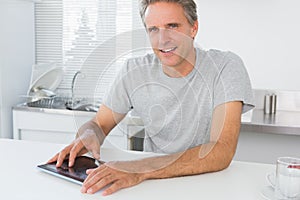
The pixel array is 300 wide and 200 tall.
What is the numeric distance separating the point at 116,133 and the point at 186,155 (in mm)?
287

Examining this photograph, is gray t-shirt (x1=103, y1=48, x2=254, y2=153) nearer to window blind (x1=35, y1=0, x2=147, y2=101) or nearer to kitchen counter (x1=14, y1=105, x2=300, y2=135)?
kitchen counter (x1=14, y1=105, x2=300, y2=135)

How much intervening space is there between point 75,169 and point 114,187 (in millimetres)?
176

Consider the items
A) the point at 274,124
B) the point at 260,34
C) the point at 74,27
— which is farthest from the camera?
the point at 74,27

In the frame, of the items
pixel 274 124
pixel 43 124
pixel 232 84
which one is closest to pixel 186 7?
pixel 232 84

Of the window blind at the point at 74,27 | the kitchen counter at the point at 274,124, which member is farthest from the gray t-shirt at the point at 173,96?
the window blind at the point at 74,27

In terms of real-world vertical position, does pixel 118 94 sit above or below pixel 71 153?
above

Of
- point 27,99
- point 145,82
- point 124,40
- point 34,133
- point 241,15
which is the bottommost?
point 34,133

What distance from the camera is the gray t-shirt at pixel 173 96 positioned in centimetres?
135

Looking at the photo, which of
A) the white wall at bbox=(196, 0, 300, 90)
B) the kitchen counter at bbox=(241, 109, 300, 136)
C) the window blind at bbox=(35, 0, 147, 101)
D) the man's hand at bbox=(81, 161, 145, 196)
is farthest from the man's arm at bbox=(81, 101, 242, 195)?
the window blind at bbox=(35, 0, 147, 101)

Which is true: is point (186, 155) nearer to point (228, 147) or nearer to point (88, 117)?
point (228, 147)

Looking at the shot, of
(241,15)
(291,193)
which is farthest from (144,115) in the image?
(241,15)

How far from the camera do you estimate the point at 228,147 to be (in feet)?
3.92

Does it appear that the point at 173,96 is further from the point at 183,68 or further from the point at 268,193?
the point at 268,193

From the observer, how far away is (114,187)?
39.6 inches
